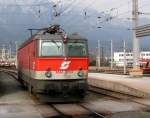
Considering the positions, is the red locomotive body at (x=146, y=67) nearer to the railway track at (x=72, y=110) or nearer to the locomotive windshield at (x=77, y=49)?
the railway track at (x=72, y=110)

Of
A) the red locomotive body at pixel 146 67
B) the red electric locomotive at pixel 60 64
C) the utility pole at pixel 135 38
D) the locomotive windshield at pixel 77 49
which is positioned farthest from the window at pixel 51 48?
the red locomotive body at pixel 146 67

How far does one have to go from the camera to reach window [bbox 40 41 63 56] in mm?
20906

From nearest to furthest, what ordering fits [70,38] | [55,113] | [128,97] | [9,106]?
[55,113] < [9,106] < [70,38] < [128,97]

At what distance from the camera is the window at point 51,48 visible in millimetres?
20906

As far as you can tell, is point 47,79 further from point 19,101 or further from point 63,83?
point 19,101

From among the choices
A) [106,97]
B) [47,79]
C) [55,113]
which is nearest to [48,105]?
[47,79]

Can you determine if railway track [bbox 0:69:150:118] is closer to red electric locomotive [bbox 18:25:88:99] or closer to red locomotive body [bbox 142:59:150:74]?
red electric locomotive [bbox 18:25:88:99]

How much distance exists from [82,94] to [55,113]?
4.16 metres

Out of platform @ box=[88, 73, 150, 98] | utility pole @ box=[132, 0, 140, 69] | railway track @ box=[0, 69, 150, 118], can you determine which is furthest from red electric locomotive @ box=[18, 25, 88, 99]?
utility pole @ box=[132, 0, 140, 69]

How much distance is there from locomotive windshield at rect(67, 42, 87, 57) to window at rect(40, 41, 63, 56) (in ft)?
1.28

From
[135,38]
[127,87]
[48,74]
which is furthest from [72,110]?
[135,38]

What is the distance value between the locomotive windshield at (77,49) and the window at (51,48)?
0.39 m

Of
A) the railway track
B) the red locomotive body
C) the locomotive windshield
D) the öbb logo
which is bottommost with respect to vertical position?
the railway track

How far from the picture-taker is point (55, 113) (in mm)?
17500
